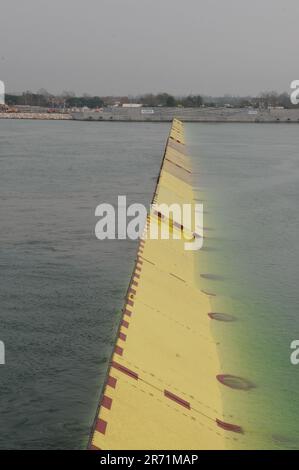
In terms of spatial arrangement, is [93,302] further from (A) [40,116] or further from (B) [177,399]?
(A) [40,116]

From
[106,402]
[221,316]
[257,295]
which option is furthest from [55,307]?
[106,402]

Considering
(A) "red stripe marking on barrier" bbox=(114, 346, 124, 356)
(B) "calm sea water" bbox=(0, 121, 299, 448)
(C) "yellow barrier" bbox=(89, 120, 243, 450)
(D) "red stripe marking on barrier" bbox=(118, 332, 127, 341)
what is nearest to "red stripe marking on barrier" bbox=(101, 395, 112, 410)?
(C) "yellow barrier" bbox=(89, 120, 243, 450)

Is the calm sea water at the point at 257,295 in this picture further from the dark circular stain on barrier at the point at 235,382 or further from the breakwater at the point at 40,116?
the breakwater at the point at 40,116

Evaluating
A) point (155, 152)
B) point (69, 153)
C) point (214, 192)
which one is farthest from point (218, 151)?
point (214, 192)

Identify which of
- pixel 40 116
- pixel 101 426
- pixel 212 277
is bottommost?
pixel 212 277
